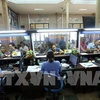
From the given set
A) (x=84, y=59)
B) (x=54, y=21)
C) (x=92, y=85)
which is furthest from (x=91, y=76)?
(x=54, y=21)

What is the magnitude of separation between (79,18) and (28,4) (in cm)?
461

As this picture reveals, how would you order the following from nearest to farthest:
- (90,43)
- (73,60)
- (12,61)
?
(73,60) → (12,61) → (90,43)

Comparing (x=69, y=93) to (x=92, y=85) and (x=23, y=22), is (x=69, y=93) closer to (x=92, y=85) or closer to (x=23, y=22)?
(x=92, y=85)

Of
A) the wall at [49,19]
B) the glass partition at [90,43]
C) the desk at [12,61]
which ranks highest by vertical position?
the wall at [49,19]

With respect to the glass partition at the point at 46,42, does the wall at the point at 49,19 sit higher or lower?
higher

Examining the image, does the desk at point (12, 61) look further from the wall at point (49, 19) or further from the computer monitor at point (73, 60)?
the wall at point (49, 19)

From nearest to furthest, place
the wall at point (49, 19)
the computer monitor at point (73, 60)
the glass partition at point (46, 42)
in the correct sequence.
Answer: the computer monitor at point (73, 60) → the glass partition at point (46, 42) → the wall at point (49, 19)

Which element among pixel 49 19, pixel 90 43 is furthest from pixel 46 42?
pixel 49 19

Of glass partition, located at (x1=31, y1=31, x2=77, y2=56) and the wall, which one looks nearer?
glass partition, located at (x1=31, y1=31, x2=77, y2=56)

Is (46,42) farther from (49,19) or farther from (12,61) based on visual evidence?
(49,19)

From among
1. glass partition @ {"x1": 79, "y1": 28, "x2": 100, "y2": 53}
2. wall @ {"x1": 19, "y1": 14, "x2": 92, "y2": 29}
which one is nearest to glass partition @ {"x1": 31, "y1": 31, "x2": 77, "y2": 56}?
glass partition @ {"x1": 79, "y1": 28, "x2": 100, "y2": 53}

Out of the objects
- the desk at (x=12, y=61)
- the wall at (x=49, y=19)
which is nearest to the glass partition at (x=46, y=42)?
the desk at (x=12, y=61)

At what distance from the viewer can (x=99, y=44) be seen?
3.79 metres

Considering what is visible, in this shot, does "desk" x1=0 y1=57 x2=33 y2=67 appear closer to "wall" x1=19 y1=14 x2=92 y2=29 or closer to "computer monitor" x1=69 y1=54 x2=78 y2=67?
"computer monitor" x1=69 y1=54 x2=78 y2=67
